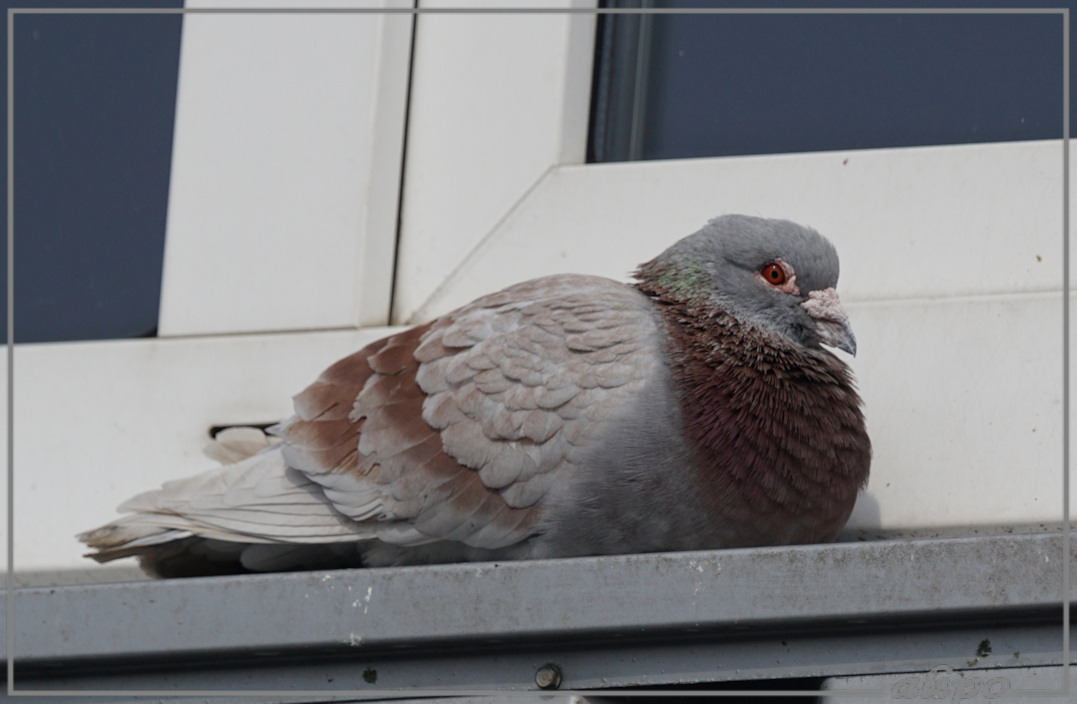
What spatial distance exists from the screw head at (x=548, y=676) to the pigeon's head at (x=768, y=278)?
24.9 inches

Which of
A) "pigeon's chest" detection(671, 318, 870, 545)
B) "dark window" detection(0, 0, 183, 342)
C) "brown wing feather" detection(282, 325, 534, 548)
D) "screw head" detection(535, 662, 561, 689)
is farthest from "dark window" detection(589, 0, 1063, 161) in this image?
"screw head" detection(535, 662, 561, 689)

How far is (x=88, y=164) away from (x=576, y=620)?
4.95 ft

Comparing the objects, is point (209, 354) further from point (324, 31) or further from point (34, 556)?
point (324, 31)

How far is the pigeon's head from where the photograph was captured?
1.45 metres

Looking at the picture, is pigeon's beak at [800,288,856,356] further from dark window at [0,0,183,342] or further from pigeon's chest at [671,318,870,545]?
dark window at [0,0,183,342]

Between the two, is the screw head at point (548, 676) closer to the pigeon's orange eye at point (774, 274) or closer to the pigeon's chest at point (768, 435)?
the pigeon's chest at point (768, 435)

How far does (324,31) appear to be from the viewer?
187cm

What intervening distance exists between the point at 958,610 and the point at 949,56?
1.14 meters

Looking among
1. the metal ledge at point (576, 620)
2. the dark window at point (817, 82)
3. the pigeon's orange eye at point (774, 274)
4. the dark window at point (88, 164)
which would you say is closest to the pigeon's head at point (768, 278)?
the pigeon's orange eye at point (774, 274)

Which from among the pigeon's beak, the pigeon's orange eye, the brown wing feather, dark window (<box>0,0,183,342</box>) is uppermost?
dark window (<box>0,0,183,342</box>)

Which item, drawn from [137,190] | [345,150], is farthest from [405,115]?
[137,190]

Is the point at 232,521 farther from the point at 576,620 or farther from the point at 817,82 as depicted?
the point at 817,82

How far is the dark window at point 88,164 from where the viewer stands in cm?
199

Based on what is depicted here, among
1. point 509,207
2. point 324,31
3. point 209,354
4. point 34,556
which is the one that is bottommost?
point 34,556
